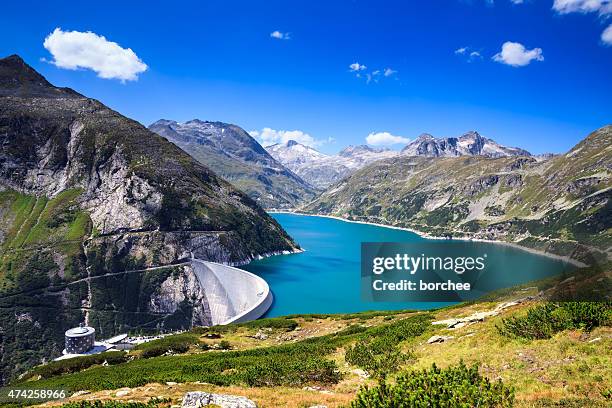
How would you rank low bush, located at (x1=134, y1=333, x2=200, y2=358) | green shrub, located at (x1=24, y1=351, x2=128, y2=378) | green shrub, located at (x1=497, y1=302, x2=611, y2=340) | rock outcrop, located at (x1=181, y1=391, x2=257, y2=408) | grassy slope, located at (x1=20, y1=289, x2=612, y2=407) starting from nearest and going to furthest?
grassy slope, located at (x1=20, y1=289, x2=612, y2=407), rock outcrop, located at (x1=181, y1=391, x2=257, y2=408), green shrub, located at (x1=497, y1=302, x2=611, y2=340), green shrub, located at (x1=24, y1=351, x2=128, y2=378), low bush, located at (x1=134, y1=333, x2=200, y2=358)

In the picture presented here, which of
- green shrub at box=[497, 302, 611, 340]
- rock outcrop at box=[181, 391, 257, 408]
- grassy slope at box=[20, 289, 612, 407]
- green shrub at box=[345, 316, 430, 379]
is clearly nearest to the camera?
grassy slope at box=[20, 289, 612, 407]

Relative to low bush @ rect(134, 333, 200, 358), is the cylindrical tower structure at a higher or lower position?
lower

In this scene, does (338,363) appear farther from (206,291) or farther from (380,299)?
(206,291)

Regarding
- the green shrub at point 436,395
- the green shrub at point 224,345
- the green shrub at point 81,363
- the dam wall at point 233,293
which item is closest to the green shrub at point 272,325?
the green shrub at point 224,345

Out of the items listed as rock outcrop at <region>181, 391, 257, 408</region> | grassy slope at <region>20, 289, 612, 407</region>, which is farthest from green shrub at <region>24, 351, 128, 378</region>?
rock outcrop at <region>181, 391, 257, 408</region>

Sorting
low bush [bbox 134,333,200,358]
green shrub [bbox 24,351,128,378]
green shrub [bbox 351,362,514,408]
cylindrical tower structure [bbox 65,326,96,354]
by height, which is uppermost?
green shrub [bbox 351,362,514,408]

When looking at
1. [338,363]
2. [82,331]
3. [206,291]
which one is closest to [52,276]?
[206,291]

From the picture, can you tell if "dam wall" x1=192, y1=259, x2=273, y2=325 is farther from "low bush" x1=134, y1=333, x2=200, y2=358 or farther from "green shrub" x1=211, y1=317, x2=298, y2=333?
"low bush" x1=134, y1=333, x2=200, y2=358

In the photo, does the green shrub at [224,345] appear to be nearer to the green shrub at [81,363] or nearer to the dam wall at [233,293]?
the green shrub at [81,363]
